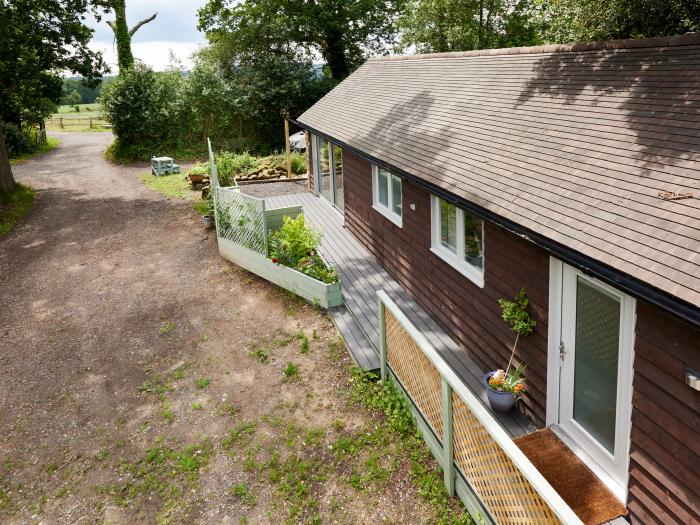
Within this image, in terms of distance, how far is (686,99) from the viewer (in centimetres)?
559

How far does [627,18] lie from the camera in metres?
18.6

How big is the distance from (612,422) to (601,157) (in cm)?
278

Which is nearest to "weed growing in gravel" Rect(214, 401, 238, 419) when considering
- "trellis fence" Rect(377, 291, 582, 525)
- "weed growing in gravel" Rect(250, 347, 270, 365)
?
"weed growing in gravel" Rect(250, 347, 270, 365)

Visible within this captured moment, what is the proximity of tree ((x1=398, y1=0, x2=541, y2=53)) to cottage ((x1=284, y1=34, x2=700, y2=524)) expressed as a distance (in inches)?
933

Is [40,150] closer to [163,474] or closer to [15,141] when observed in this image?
[15,141]

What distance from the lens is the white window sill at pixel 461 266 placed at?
736 cm

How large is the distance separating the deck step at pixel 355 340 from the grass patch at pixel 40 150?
27217 millimetres

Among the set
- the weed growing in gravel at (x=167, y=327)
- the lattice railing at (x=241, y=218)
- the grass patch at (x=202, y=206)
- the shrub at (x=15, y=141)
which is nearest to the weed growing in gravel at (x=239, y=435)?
the weed growing in gravel at (x=167, y=327)

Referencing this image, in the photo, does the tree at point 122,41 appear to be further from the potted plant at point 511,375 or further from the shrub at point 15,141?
the potted plant at point 511,375

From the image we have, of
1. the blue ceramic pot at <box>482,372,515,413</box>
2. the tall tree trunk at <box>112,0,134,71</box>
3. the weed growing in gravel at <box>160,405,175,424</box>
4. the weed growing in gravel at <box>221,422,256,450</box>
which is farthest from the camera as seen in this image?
the tall tree trunk at <box>112,0,134,71</box>

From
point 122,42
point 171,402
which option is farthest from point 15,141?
point 171,402

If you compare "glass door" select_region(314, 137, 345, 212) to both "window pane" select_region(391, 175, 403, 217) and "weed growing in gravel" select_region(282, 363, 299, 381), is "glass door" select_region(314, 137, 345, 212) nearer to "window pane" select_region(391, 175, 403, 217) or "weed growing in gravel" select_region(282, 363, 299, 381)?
"window pane" select_region(391, 175, 403, 217)

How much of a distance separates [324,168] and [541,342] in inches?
488

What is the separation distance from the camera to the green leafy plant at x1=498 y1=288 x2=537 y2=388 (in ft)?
20.3
